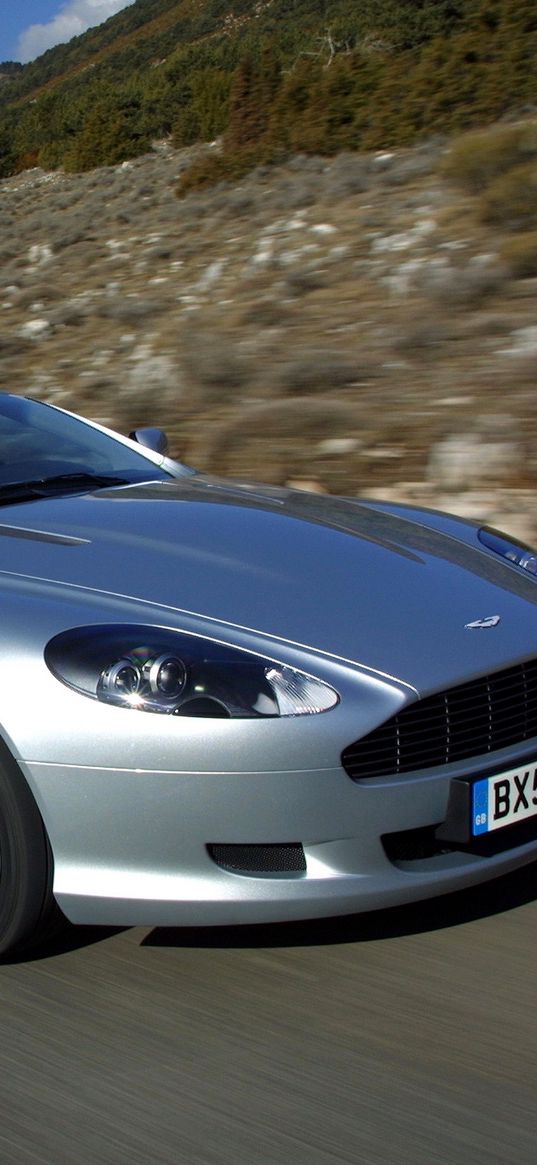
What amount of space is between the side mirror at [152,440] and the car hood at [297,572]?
705mm

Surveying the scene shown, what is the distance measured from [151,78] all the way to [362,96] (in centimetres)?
4726

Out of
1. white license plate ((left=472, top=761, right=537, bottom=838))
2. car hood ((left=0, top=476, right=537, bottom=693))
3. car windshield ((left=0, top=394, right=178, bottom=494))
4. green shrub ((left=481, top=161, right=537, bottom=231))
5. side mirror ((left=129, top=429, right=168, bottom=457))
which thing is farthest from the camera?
green shrub ((left=481, top=161, right=537, bottom=231))

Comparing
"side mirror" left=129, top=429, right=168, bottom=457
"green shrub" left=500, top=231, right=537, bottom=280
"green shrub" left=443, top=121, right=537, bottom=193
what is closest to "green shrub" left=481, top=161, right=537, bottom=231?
"green shrub" left=443, top=121, right=537, bottom=193

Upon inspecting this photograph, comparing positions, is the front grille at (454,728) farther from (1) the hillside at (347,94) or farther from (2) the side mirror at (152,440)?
(1) the hillside at (347,94)

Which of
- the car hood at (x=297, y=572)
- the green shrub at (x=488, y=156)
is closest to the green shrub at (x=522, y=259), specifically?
the green shrub at (x=488, y=156)

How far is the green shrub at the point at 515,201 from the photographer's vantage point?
11.8m

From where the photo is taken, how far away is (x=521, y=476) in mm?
6492

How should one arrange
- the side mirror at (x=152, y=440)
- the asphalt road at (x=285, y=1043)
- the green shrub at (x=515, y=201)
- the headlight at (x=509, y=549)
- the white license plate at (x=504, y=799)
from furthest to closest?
the green shrub at (x=515, y=201) → the side mirror at (x=152, y=440) → the headlight at (x=509, y=549) → the white license plate at (x=504, y=799) → the asphalt road at (x=285, y=1043)

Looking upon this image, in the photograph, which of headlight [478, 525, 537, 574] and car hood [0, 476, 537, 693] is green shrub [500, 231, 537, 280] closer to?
headlight [478, 525, 537, 574]

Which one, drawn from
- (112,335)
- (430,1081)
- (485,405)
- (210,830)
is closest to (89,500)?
(210,830)

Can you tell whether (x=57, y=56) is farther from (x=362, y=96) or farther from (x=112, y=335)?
(x=112, y=335)

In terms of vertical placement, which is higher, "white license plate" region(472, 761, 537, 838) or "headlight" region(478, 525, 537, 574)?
"headlight" region(478, 525, 537, 574)

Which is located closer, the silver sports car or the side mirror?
the silver sports car

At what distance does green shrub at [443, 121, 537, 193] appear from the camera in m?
12.9
